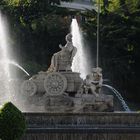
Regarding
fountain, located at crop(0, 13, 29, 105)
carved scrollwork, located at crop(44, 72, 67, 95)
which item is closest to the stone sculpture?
carved scrollwork, located at crop(44, 72, 67, 95)

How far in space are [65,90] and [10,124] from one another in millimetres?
9759

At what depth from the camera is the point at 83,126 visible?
2348cm

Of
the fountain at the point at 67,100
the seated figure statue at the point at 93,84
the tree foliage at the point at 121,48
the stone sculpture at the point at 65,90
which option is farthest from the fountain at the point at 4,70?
the tree foliage at the point at 121,48

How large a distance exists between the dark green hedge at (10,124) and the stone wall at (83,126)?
5078 millimetres

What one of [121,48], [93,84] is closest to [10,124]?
[93,84]

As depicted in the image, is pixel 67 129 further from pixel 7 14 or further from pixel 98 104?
pixel 7 14

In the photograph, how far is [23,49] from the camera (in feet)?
162

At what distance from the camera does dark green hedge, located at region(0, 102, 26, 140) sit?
17.3 metres

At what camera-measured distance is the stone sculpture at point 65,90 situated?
2656cm

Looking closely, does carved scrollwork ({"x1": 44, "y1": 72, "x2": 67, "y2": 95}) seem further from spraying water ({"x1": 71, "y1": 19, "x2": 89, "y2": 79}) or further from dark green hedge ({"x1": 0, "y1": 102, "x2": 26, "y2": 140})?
spraying water ({"x1": 71, "y1": 19, "x2": 89, "y2": 79})

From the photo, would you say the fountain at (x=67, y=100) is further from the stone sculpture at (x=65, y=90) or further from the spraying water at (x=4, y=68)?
the spraying water at (x=4, y=68)

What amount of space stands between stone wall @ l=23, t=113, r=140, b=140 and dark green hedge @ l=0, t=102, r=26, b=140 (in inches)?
200

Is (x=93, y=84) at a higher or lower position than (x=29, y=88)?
higher

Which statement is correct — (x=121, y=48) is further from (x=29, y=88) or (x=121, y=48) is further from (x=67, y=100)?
(x=67, y=100)
